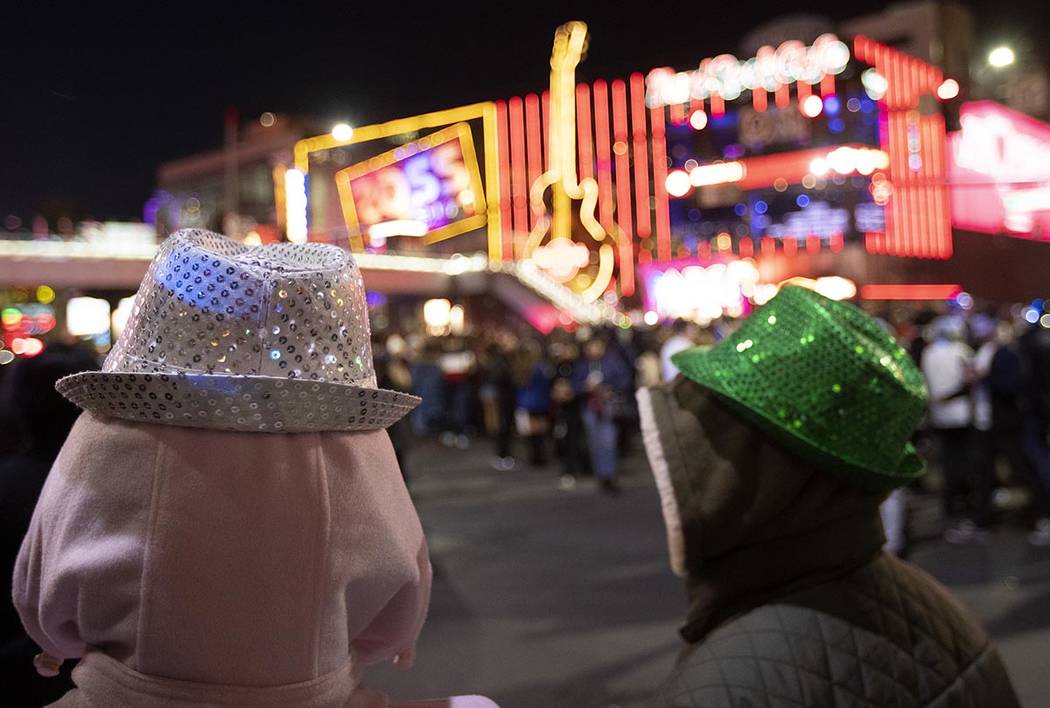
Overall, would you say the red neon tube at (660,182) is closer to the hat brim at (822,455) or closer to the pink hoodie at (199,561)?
the hat brim at (822,455)

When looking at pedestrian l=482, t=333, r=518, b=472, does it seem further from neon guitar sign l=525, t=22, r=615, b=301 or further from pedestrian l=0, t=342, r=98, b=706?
neon guitar sign l=525, t=22, r=615, b=301

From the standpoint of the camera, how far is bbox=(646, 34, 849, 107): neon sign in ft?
100

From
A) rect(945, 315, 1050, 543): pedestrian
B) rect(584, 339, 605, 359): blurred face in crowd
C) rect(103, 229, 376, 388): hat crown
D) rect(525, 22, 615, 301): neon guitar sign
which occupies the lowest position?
rect(945, 315, 1050, 543): pedestrian

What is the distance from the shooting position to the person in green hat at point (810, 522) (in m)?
1.41

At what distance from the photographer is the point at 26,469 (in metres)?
2.30

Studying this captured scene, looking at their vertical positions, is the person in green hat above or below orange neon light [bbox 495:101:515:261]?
below

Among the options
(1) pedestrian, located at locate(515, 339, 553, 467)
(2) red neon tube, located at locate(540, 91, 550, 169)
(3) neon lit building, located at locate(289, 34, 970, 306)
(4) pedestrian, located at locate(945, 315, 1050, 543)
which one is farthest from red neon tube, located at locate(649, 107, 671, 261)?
(4) pedestrian, located at locate(945, 315, 1050, 543)

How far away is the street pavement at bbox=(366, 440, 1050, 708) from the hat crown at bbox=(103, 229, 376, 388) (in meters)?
3.29

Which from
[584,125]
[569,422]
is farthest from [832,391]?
[584,125]

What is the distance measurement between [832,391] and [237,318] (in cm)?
95

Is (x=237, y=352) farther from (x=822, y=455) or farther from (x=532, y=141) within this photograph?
(x=532, y=141)

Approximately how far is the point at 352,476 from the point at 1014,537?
7335 mm

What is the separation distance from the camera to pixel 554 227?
28984 millimetres

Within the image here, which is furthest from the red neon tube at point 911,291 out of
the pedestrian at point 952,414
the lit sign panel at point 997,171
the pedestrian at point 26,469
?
the pedestrian at point 26,469
